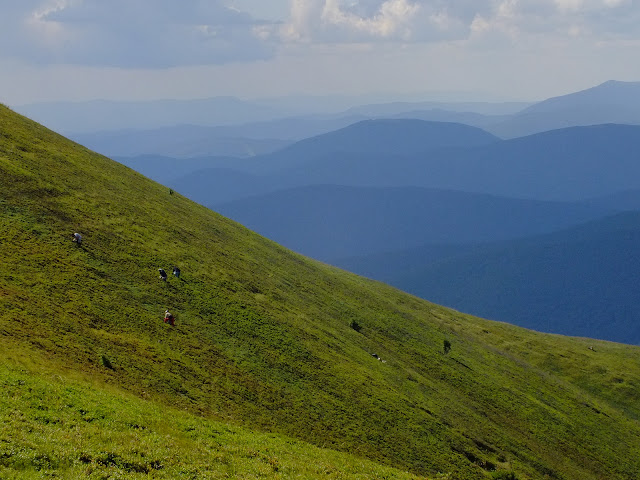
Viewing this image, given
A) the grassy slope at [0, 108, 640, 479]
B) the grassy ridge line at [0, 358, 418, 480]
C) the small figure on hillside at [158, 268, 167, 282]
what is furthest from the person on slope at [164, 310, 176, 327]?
the grassy ridge line at [0, 358, 418, 480]

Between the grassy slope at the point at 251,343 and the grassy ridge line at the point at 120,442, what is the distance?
331cm

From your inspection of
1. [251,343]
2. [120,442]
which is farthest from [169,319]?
[120,442]

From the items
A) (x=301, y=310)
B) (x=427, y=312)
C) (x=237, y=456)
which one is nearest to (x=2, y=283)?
(x=237, y=456)

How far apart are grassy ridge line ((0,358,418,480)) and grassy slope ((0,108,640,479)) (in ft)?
10.9

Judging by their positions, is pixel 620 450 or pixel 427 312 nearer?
pixel 620 450

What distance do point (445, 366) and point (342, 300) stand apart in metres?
20.9

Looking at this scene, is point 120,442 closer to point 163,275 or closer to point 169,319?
point 169,319

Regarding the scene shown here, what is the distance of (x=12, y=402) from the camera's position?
26172mm

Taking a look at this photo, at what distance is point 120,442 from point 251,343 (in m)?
26.8

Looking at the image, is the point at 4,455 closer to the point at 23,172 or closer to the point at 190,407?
the point at 190,407

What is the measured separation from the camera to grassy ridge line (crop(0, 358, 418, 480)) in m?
22.5

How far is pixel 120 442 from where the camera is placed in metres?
→ 25.9

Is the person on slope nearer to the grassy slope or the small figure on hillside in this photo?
the grassy slope

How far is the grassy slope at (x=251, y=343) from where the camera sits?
4044 cm
